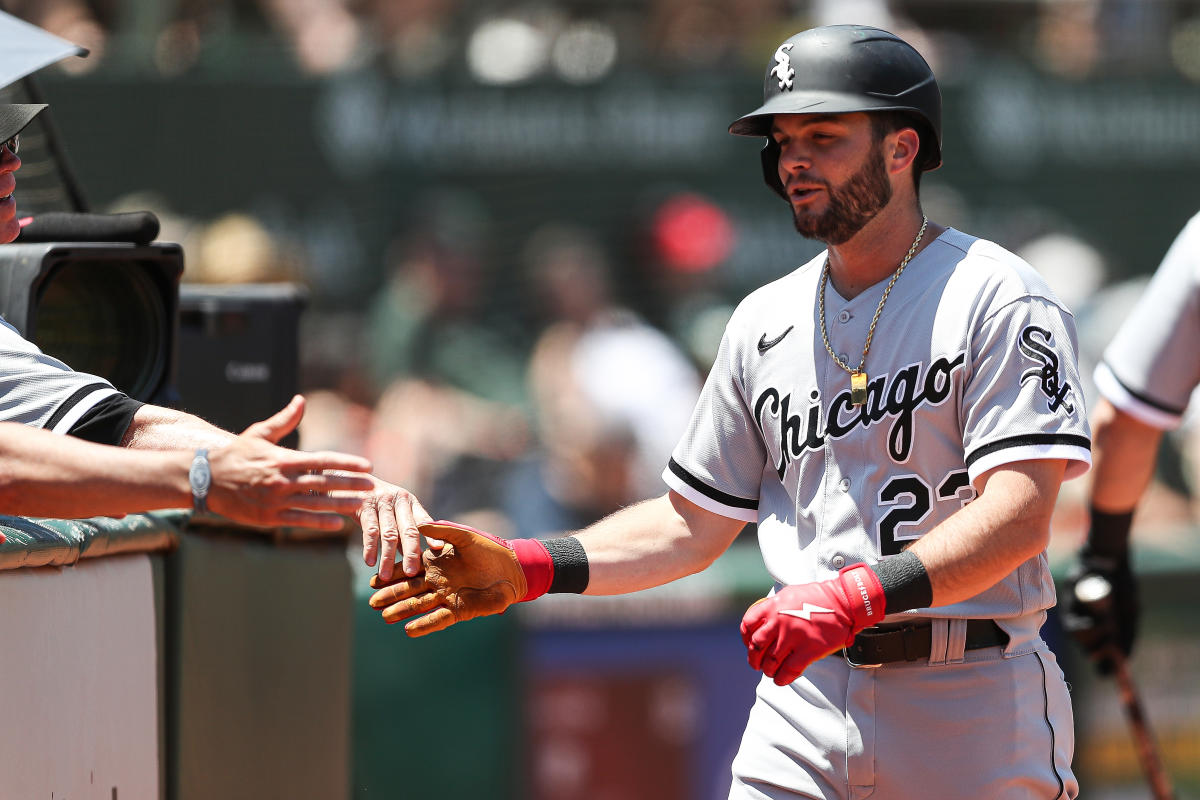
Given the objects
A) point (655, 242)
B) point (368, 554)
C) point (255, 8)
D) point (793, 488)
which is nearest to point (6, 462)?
point (368, 554)

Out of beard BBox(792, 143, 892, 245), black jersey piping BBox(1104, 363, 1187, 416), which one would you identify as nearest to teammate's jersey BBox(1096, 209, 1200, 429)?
black jersey piping BBox(1104, 363, 1187, 416)

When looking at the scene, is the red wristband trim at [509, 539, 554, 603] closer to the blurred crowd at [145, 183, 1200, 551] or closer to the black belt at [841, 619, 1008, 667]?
the black belt at [841, 619, 1008, 667]

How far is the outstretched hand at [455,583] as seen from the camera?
3.09m

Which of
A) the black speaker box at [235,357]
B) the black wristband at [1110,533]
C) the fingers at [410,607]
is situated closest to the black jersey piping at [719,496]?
the fingers at [410,607]

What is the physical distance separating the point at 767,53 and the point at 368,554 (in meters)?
6.70

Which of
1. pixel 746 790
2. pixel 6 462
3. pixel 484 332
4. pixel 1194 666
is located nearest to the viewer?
pixel 6 462

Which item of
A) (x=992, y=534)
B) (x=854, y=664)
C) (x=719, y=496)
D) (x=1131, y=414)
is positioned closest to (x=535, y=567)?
(x=719, y=496)

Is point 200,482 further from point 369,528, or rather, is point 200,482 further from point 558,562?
point 558,562

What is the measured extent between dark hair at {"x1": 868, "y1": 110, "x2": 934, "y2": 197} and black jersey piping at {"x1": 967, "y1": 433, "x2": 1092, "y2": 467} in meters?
0.61

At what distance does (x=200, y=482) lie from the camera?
8.72ft

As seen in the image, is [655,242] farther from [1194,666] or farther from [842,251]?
[842,251]

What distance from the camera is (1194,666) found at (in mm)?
6613

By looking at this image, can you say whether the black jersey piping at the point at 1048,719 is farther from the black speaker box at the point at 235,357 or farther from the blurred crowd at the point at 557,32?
the blurred crowd at the point at 557,32

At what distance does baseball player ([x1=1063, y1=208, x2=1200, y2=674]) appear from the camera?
4410 mm
